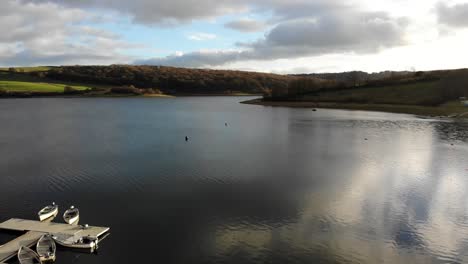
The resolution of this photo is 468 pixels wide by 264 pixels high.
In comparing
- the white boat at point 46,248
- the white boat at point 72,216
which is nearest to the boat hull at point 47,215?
the white boat at point 72,216

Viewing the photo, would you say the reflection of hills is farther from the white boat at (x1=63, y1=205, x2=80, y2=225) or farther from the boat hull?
the boat hull

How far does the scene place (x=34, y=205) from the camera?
34.6m

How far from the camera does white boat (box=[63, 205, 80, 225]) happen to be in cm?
3073

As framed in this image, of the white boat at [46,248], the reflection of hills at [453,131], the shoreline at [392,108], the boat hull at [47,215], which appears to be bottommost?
the white boat at [46,248]

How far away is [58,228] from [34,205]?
266 inches

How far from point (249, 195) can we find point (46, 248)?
18819 millimetres

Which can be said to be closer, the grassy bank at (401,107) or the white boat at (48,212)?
the white boat at (48,212)

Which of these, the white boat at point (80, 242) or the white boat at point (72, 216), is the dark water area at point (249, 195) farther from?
the white boat at point (72, 216)

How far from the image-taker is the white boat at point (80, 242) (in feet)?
87.9

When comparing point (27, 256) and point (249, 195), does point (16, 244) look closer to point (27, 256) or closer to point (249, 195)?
point (27, 256)

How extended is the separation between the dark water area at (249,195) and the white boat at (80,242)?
22.8 inches

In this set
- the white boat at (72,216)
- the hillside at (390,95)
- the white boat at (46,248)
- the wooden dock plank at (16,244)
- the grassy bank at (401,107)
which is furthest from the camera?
the hillside at (390,95)

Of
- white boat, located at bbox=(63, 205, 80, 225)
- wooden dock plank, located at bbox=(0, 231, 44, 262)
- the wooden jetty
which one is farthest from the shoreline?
wooden dock plank, located at bbox=(0, 231, 44, 262)

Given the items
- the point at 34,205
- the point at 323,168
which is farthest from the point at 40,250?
the point at 323,168
